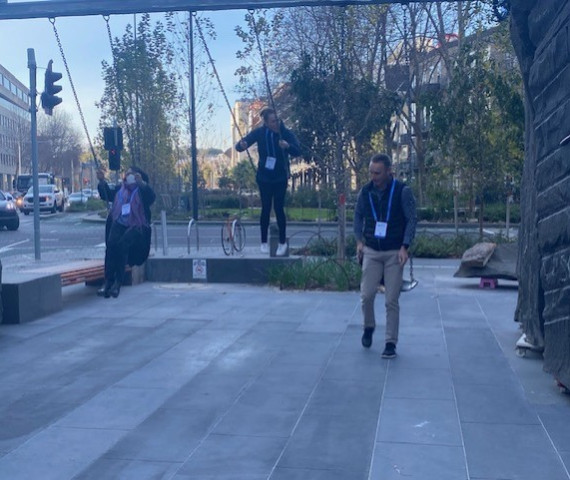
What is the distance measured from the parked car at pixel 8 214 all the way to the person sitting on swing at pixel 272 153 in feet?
69.9

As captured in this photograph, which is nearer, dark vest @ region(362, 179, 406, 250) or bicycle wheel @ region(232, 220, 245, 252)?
dark vest @ region(362, 179, 406, 250)

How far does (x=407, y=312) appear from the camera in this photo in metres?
11.7

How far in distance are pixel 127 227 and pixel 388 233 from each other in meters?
5.38

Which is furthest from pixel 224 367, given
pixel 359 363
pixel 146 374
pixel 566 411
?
pixel 566 411

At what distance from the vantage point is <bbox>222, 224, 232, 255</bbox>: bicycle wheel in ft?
55.9

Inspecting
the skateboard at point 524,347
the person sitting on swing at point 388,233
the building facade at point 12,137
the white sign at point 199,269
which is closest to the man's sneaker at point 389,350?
the person sitting on swing at point 388,233

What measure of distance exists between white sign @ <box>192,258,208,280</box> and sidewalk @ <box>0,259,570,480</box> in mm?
3467

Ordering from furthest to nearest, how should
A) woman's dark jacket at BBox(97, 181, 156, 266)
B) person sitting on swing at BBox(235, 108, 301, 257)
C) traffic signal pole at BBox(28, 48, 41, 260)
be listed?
traffic signal pole at BBox(28, 48, 41, 260) → person sitting on swing at BBox(235, 108, 301, 257) → woman's dark jacket at BBox(97, 181, 156, 266)

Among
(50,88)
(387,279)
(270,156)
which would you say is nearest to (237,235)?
(50,88)

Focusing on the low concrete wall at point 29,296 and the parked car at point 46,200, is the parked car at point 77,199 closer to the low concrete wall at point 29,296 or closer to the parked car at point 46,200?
the parked car at point 46,200

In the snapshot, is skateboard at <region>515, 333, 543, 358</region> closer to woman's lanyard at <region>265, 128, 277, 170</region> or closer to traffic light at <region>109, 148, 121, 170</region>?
woman's lanyard at <region>265, 128, 277, 170</region>

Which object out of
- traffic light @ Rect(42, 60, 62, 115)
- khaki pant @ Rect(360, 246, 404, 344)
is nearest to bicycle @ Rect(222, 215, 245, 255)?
traffic light @ Rect(42, 60, 62, 115)

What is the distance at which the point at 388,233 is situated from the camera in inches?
343

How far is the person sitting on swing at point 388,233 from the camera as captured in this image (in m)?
8.71
